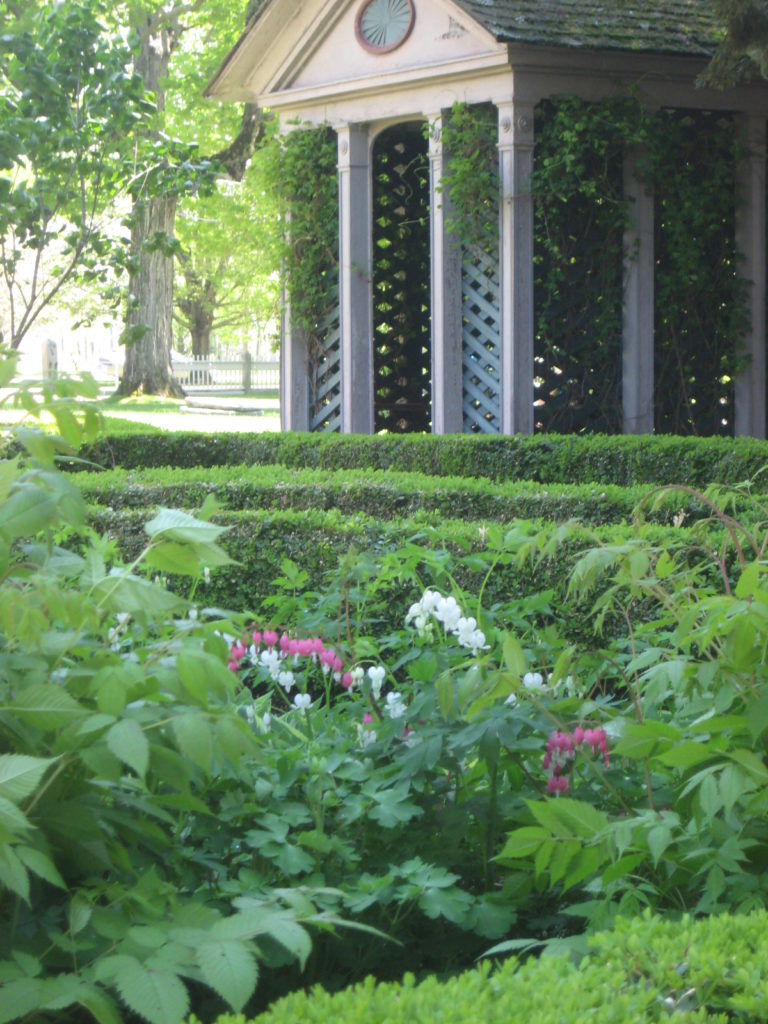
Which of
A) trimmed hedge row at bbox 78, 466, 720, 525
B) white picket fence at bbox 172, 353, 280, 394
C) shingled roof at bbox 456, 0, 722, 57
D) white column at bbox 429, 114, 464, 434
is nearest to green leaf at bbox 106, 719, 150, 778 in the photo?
Answer: trimmed hedge row at bbox 78, 466, 720, 525

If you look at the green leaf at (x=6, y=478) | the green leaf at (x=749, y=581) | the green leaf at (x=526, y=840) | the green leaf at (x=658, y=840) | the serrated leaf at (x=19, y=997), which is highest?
the green leaf at (x=6, y=478)

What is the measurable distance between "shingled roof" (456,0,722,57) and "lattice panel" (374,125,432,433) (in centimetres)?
258

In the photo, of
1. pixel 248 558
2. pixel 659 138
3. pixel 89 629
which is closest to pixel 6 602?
pixel 89 629

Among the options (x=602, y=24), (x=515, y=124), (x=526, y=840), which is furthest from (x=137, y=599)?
(x=602, y=24)

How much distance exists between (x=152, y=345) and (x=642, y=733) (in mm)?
31339

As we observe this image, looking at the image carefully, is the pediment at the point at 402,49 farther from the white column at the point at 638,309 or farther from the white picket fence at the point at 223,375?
the white picket fence at the point at 223,375

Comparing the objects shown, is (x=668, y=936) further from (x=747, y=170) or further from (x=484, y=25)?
(x=747, y=170)

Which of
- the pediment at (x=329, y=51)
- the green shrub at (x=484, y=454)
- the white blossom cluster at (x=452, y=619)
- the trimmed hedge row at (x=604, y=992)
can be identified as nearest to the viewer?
the trimmed hedge row at (x=604, y=992)

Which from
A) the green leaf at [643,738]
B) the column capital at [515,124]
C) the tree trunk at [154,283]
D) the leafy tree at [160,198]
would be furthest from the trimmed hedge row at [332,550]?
the tree trunk at [154,283]

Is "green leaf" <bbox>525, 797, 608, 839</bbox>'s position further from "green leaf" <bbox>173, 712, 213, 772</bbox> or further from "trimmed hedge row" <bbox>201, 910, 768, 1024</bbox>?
"green leaf" <bbox>173, 712, 213, 772</bbox>

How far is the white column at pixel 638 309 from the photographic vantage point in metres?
Answer: 11.5

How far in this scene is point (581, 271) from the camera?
11.6 metres

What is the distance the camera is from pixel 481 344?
11.8m

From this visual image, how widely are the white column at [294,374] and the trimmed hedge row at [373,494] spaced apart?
5.56 metres
